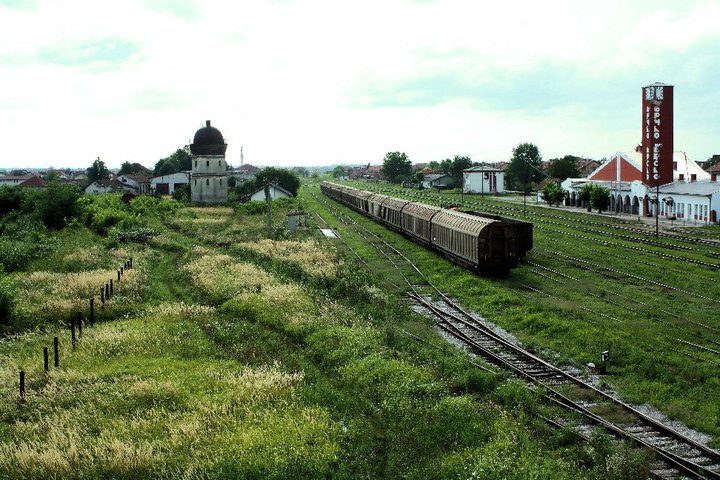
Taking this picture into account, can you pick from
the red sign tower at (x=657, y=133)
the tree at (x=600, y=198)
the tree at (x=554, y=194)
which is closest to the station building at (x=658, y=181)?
the red sign tower at (x=657, y=133)

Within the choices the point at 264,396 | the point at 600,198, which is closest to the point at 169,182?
the point at 600,198

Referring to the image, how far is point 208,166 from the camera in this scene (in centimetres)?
8725

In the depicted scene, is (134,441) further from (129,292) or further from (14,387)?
(129,292)

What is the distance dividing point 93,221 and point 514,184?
89870mm

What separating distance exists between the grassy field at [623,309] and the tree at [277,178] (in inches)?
2264

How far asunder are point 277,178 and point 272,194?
4.43 meters

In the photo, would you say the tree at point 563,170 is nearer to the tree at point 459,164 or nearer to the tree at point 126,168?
the tree at point 459,164

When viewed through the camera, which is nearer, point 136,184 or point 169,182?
point 169,182

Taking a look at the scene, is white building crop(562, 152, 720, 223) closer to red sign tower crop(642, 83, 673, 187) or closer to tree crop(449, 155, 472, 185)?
red sign tower crop(642, 83, 673, 187)

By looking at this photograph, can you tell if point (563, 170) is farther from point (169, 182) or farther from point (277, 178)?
point (169, 182)

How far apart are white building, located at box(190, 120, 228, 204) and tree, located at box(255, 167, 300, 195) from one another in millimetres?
11911

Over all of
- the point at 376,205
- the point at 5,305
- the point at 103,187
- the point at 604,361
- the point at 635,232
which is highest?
the point at 103,187

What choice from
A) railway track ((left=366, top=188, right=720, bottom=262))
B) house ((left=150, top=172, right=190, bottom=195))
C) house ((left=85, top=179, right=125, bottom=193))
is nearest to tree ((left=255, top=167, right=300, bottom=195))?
house ((left=150, top=172, right=190, bottom=195))

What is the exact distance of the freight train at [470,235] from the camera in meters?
34.3
